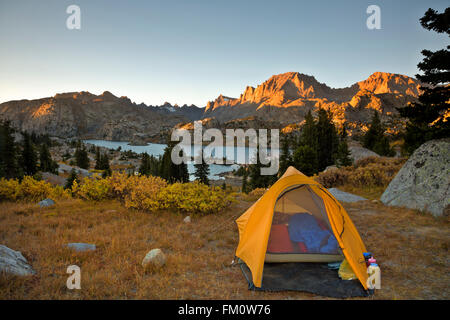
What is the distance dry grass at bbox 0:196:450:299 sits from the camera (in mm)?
5117

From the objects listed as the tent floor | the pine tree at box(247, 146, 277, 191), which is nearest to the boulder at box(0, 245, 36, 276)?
the tent floor

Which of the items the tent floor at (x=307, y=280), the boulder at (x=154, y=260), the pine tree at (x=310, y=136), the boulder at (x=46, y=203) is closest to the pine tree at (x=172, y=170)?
the pine tree at (x=310, y=136)

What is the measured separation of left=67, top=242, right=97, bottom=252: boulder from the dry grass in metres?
0.23

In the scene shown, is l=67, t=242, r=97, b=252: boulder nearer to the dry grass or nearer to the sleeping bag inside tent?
the dry grass

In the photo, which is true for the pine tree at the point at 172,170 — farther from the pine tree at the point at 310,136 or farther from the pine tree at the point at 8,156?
the pine tree at the point at 310,136

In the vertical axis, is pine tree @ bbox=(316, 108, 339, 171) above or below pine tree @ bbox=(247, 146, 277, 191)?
above

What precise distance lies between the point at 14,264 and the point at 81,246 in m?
1.71

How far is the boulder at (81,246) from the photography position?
22.7 ft

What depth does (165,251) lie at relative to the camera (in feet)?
24.1

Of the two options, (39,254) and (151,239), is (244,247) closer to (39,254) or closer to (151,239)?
(151,239)

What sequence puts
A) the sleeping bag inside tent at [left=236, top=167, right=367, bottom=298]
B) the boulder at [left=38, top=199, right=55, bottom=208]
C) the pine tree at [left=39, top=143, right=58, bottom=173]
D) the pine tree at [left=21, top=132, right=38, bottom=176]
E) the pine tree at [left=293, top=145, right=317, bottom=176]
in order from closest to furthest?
the sleeping bag inside tent at [left=236, top=167, right=367, bottom=298] < the boulder at [left=38, top=199, right=55, bottom=208] < the pine tree at [left=293, top=145, right=317, bottom=176] < the pine tree at [left=21, top=132, right=38, bottom=176] < the pine tree at [left=39, top=143, right=58, bottom=173]

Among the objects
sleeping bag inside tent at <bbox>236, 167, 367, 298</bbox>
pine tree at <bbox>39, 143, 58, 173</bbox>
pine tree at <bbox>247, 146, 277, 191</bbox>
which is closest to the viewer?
sleeping bag inside tent at <bbox>236, 167, 367, 298</bbox>

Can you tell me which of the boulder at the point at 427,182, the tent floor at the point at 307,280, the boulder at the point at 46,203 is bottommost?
the tent floor at the point at 307,280

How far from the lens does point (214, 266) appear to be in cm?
651
